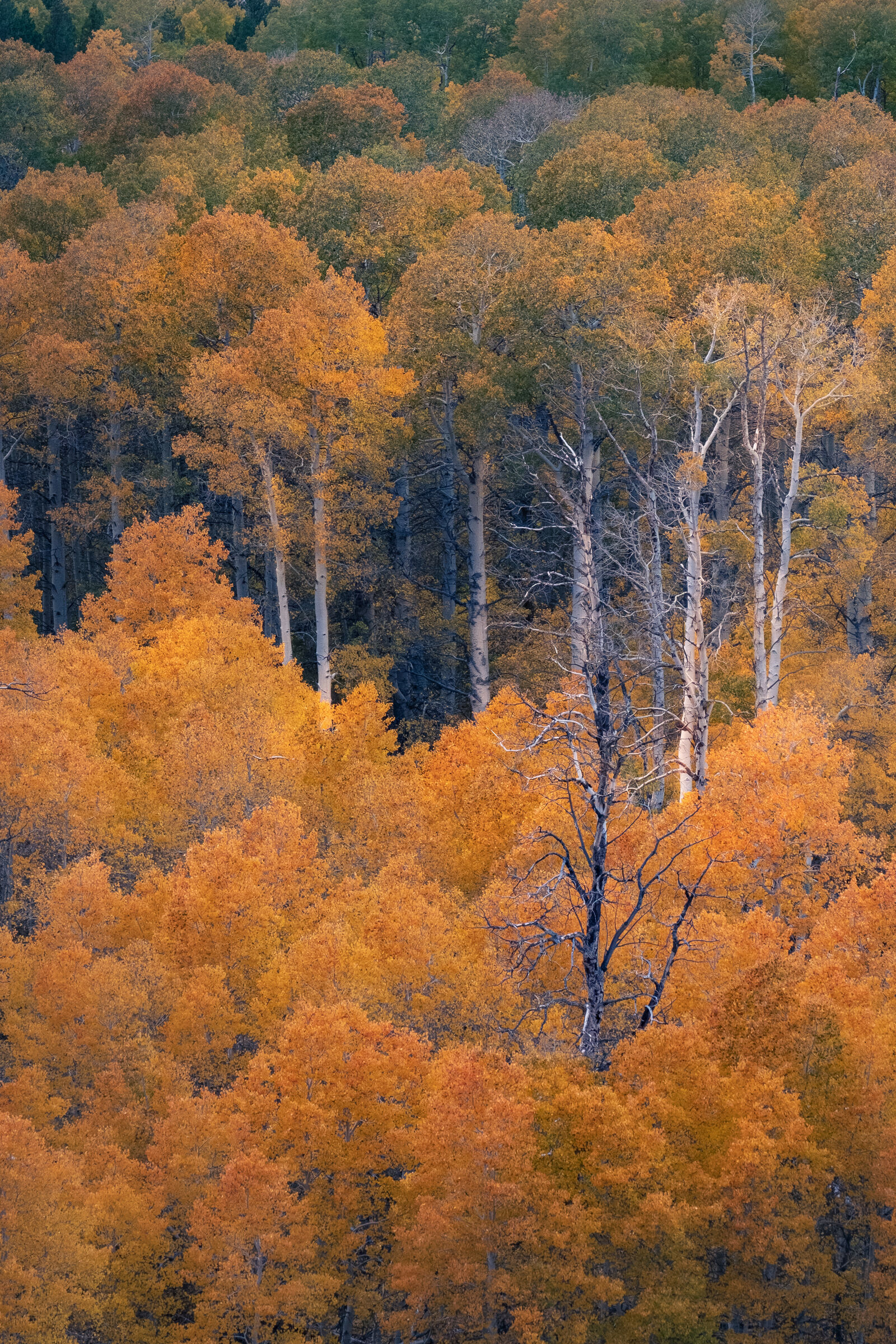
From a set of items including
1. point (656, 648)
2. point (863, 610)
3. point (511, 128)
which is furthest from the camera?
point (511, 128)

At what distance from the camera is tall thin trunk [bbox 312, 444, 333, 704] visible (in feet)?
130

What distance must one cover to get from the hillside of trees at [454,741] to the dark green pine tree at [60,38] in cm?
3732

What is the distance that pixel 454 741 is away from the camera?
35.4 metres

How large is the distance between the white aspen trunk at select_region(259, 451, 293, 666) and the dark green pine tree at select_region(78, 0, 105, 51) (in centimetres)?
6510

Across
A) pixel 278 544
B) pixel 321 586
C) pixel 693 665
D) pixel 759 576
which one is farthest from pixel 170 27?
pixel 693 665

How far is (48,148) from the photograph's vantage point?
73062mm

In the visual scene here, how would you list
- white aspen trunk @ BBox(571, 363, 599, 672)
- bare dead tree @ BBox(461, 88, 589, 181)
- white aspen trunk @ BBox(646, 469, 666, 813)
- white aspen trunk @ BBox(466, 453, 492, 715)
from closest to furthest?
white aspen trunk @ BBox(646, 469, 666, 813)
white aspen trunk @ BBox(571, 363, 599, 672)
white aspen trunk @ BBox(466, 453, 492, 715)
bare dead tree @ BBox(461, 88, 589, 181)

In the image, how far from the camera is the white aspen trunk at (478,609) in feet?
131

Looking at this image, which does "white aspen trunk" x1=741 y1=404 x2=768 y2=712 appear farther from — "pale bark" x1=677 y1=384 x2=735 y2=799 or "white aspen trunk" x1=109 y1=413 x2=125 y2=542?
"white aspen trunk" x1=109 y1=413 x2=125 y2=542

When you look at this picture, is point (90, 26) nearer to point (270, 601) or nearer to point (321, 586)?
point (270, 601)

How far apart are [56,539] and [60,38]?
56.6 meters

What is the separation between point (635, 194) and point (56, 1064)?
32.8 m

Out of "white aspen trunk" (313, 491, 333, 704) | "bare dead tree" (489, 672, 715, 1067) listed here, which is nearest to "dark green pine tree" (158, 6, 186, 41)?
"white aspen trunk" (313, 491, 333, 704)

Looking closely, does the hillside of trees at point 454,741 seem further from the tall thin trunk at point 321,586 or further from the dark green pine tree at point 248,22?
the dark green pine tree at point 248,22
